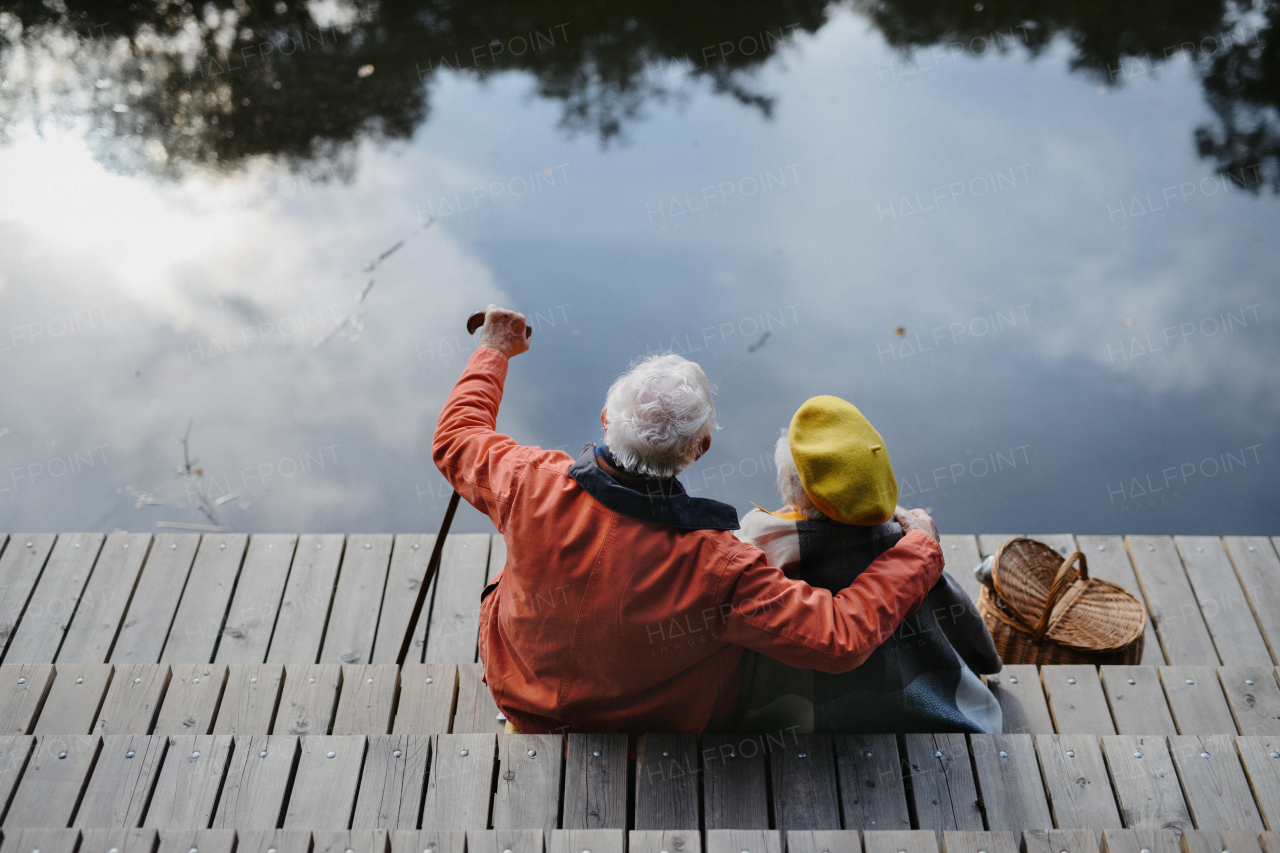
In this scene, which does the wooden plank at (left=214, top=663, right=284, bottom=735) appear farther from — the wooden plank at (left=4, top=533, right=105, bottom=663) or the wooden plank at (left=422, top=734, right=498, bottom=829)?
the wooden plank at (left=4, top=533, right=105, bottom=663)

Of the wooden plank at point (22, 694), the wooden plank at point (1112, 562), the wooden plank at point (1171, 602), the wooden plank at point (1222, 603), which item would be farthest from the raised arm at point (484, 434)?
the wooden plank at point (1222, 603)

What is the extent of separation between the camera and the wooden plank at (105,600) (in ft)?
10.1

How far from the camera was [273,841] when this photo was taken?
1.78 metres

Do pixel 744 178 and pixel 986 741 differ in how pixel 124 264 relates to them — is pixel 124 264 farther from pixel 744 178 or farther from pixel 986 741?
pixel 986 741

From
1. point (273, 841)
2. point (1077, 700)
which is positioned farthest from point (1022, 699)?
point (273, 841)

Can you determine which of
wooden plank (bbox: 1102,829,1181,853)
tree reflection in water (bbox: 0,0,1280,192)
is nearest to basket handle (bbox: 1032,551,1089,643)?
wooden plank (bbox: 1102,829,1181,853)

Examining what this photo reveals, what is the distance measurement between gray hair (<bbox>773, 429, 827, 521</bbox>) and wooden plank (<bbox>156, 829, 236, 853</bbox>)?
51.5 inches

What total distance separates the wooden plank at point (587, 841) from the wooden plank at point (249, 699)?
3.60 ft

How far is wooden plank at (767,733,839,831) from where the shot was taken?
201 cm

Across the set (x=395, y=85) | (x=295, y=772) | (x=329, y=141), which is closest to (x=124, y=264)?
(x=329, y=141)

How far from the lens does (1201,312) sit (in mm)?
4797

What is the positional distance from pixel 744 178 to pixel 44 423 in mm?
3799

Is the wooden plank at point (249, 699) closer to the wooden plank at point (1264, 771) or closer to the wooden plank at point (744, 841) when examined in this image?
the wooden plank at point (744, 841)

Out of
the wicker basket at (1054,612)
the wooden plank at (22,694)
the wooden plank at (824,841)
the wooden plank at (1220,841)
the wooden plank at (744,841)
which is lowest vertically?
the wicker basket at (1054,612)
